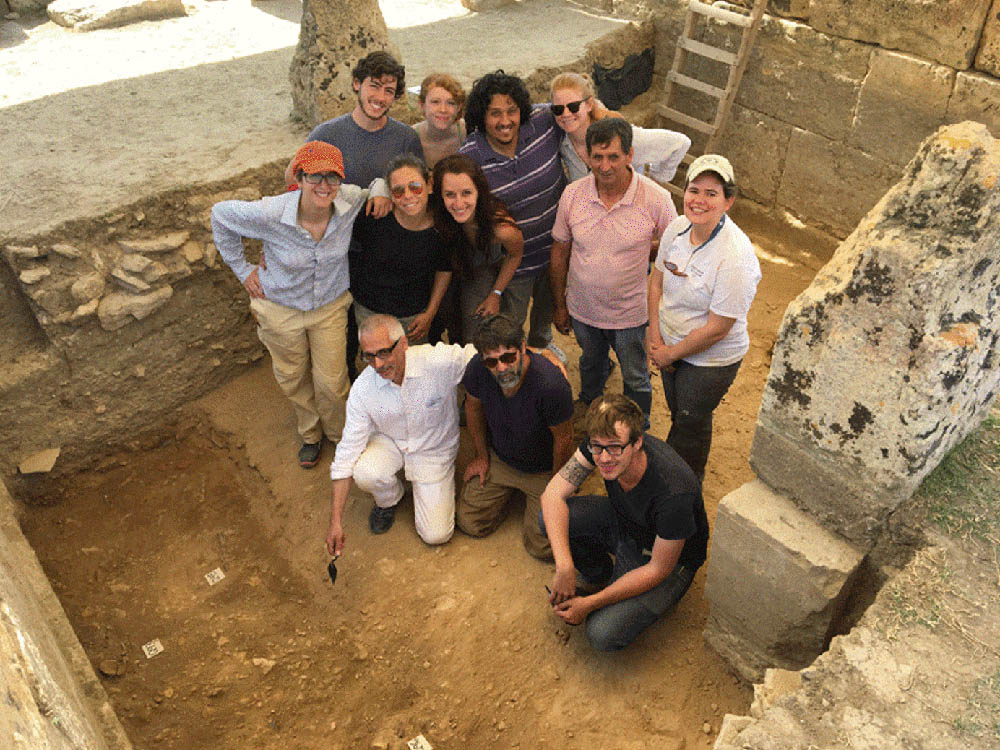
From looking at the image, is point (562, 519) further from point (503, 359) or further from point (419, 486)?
point (419, 486)

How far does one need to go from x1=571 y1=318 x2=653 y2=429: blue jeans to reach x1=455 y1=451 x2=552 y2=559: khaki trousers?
691mm

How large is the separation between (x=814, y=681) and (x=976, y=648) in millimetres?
481

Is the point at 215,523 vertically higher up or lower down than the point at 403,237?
lower down

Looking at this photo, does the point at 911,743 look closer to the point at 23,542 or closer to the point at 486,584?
the point at 486,584

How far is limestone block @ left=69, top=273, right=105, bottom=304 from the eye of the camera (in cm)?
460

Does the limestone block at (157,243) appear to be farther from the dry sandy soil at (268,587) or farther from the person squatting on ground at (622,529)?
the person squatting on ground at (622,529)

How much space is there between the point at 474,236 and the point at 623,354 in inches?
38.8

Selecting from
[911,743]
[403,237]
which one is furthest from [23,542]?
[911,743]

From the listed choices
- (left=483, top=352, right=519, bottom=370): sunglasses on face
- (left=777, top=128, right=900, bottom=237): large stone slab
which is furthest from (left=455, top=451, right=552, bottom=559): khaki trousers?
(left=777, top=128, right=900, bottom=237): large stone slab

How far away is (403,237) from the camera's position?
13.8ft

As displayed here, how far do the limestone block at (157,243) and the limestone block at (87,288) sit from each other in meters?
0.23

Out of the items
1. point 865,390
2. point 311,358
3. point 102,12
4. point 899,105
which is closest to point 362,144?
point 311,358

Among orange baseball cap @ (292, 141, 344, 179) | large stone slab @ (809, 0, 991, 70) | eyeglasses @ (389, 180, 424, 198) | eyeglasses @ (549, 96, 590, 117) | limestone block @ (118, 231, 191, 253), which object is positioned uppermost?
large stone slab @ (809, 0, 991, 70)

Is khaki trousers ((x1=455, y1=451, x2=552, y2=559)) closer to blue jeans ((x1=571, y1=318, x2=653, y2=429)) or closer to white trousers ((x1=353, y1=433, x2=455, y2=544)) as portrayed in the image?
white trousers ((x1=353, y1=433, x2=455, y2=544))
